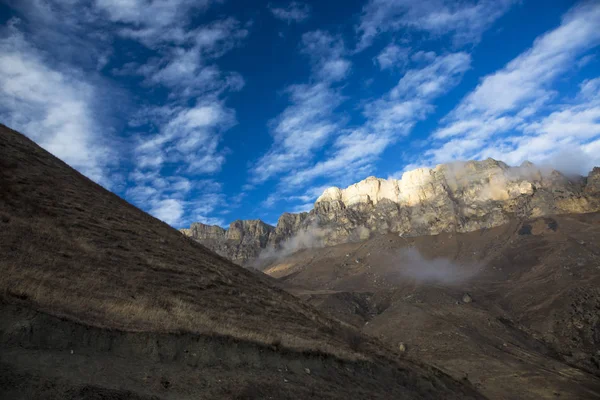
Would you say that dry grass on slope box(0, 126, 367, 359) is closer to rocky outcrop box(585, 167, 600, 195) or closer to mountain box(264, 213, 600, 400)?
mountain box(264, 213, 600, 400)

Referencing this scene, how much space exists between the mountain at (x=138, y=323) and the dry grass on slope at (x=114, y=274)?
9 cm

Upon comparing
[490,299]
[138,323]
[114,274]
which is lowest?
[138,323]

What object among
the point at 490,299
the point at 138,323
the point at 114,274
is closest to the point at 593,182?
the point at 490,299

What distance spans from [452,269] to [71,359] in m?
154

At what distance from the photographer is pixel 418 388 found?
25.2m

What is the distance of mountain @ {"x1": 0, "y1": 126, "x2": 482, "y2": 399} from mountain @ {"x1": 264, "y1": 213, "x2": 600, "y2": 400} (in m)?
12.3

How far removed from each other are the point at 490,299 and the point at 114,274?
104 meters

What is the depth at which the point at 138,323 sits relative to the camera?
46.9 feet

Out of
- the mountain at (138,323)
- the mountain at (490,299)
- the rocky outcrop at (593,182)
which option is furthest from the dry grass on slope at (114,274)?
the rocky outcrop at (593,182)

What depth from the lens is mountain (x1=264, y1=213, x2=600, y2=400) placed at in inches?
1925

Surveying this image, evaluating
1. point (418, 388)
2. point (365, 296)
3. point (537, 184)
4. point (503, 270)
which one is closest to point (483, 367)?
point (418, 388)

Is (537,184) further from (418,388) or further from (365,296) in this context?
(418,388)

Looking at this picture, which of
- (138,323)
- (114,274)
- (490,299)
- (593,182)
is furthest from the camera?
(593,182)

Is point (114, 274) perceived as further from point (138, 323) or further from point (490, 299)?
point (490, 299)
